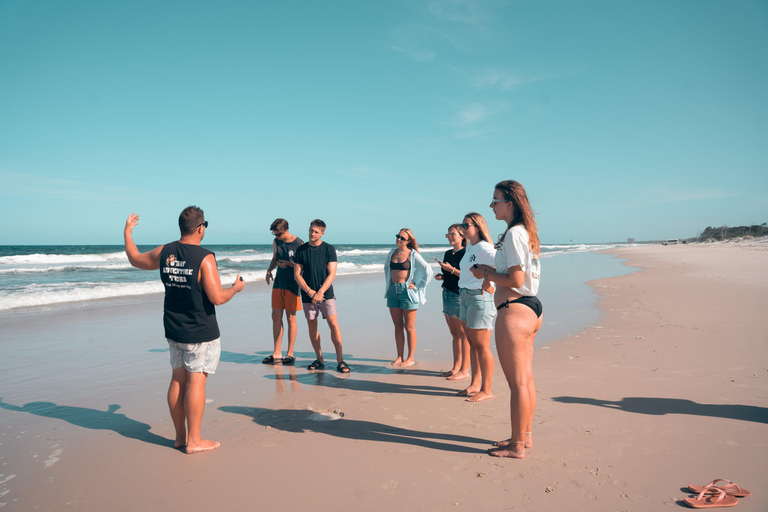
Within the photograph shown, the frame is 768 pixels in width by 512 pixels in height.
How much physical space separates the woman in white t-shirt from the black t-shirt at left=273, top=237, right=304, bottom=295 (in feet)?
11.8

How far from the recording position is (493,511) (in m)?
2.64

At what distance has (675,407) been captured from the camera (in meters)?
4.15

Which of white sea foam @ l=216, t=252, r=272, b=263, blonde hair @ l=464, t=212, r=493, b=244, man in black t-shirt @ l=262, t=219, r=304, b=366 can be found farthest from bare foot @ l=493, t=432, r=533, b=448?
white sea foam @ l=216, t=252, r=272, b=263

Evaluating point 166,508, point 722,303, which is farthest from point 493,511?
point 722,303

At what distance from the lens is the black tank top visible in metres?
3.31

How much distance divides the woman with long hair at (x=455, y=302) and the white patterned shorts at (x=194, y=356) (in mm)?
2844

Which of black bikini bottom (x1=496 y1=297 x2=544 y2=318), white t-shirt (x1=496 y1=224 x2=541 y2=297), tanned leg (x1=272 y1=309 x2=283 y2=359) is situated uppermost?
white t-shirt (x1=496 y1=224 x2=541 y2=297)

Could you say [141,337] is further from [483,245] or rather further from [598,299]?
[598,299]

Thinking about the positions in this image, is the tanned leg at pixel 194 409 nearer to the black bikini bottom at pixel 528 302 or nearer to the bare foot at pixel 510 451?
the bare foot at pixel 510 451

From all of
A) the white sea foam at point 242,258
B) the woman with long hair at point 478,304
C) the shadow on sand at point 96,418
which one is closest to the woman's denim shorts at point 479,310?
the woman with long hair at point 478,304

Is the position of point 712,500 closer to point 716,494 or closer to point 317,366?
point 716,494

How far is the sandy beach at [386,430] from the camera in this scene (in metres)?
2.85

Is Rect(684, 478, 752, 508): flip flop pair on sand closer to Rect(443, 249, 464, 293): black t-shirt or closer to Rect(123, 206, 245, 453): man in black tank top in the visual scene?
Rect(443, 249, 464, 293): black t-shirt

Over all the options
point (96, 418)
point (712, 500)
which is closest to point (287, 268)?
point (96, 418)
